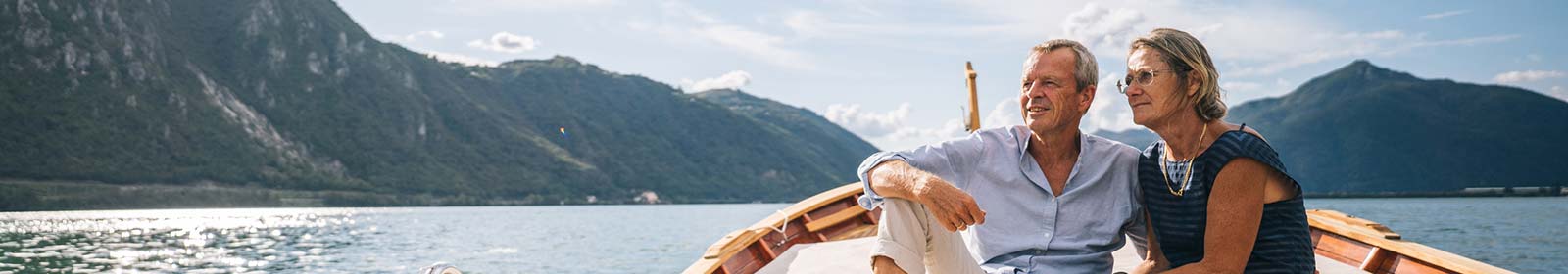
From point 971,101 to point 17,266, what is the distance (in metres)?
32.4

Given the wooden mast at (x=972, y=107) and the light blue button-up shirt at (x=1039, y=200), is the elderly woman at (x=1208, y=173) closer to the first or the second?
the light blue button-up shirt at (x=1039, y=200)

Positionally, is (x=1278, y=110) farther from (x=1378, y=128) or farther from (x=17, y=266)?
(x=17, y=266)

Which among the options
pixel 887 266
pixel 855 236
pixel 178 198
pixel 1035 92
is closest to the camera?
pixel 887 266

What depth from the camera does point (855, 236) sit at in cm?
694

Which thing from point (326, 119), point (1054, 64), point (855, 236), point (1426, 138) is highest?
point (326, 119)

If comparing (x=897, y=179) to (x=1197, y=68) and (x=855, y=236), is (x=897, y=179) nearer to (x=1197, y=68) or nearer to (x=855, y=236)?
(x=1197, y=68)

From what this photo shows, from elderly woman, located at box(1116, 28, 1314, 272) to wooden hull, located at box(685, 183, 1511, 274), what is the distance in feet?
6.64

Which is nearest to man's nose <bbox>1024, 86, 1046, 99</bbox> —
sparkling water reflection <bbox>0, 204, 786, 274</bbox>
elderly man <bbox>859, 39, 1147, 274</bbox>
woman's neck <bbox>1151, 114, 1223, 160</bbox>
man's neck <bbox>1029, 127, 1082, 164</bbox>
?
elderly man <bbox>859, 39, 1147, 274</bbox>

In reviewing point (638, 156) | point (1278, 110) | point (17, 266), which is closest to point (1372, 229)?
point (17, 266)

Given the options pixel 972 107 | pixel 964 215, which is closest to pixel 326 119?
pixel 972 107

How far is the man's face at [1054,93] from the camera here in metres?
3.29

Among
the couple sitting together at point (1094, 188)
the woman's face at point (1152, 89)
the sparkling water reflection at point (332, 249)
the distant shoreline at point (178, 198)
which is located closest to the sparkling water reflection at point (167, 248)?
the sparkling water reflection at point (332, 249)

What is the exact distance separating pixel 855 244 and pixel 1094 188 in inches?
109

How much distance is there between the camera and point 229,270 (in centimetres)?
3069
